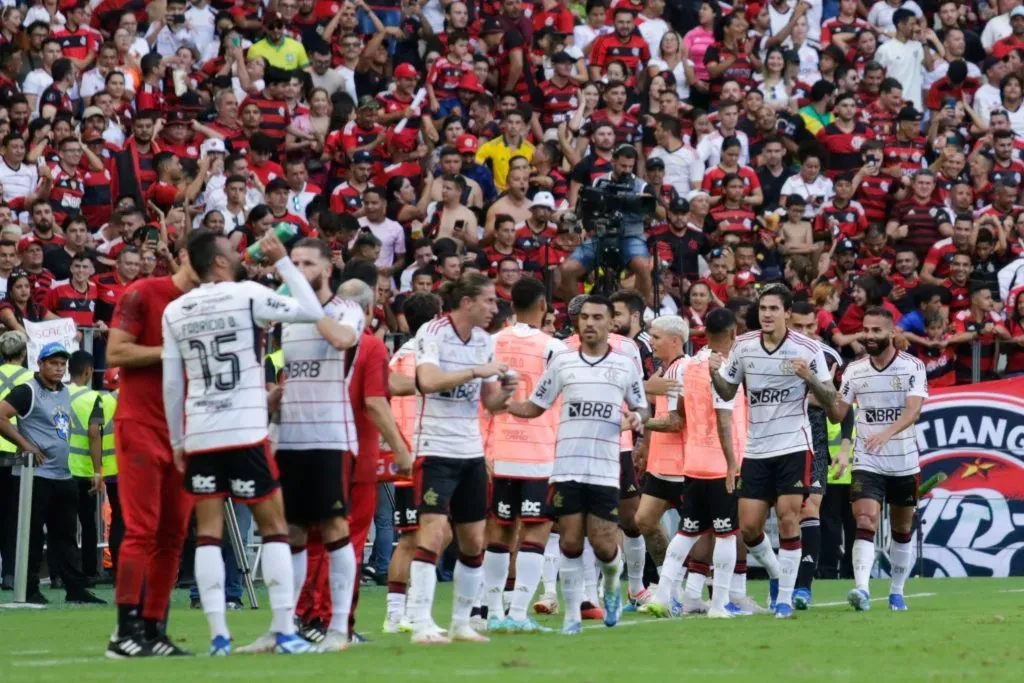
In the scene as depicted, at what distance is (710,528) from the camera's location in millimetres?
14578

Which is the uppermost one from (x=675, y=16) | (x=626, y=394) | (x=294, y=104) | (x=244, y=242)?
(x=675, y=16)

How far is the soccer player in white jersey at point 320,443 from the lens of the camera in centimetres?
1059

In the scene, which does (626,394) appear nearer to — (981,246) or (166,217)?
(166,217)

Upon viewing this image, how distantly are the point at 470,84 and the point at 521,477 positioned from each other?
13448mm

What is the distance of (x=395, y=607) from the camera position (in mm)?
12914

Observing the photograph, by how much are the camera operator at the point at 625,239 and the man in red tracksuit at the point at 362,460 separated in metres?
6.75

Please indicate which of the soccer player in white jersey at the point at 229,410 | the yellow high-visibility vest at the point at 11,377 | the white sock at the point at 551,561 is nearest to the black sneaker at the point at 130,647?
the soccer player in white jersey at the point at 229,410

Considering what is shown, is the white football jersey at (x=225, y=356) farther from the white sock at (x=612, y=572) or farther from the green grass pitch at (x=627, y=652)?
the white sock at (x=612, y=572)

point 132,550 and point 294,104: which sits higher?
point 294,104

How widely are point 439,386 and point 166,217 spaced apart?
1072 cm

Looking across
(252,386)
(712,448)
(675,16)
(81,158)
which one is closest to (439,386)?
(252,386)

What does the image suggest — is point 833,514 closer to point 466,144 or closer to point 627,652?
point 466,144

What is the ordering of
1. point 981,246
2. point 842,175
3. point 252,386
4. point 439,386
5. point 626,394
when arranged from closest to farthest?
point 252,386, point 439,386, point 626,394, point 981,246, point 842,175

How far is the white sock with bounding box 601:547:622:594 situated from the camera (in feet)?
41.0
